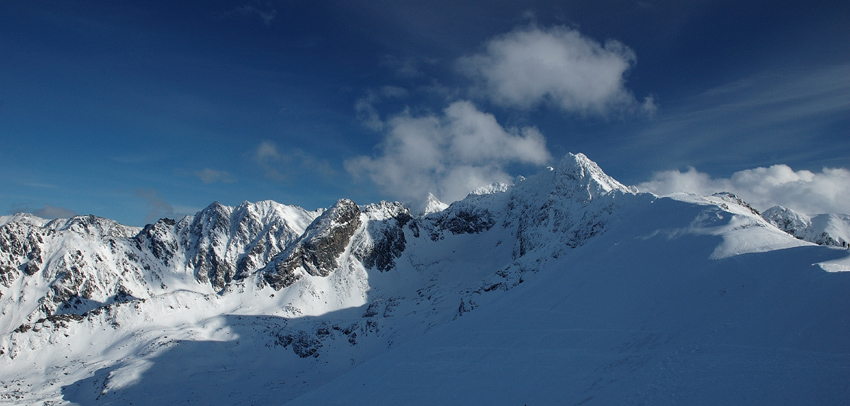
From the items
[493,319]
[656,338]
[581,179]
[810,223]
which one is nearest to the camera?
[656,338]

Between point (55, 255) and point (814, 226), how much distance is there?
209886 millimetres

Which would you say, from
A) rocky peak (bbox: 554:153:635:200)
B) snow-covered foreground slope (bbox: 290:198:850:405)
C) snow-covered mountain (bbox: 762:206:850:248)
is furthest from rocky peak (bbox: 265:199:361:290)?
snow-covered mountain (bbox: 762:206:850:248)

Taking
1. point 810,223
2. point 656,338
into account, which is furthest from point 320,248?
point 810,223

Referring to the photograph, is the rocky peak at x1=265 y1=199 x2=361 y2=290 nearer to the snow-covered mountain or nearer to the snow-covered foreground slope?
the snow-covered foreground slope

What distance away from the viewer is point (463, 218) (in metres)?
143

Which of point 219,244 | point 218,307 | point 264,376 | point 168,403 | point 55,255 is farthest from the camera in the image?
point 219,244

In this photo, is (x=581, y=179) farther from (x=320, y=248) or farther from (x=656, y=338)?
(x=656, y=338)

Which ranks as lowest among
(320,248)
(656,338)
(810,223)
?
(656,338)

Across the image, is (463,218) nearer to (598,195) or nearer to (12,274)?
(598,195)

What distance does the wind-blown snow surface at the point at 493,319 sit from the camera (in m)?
15.4

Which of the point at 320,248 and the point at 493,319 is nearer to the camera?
the point at 493,319

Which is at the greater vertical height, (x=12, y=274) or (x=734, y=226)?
(x=12, y=274)

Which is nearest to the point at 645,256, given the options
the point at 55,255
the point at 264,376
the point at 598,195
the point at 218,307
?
the point at 264,376

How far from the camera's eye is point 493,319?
29609 mm
